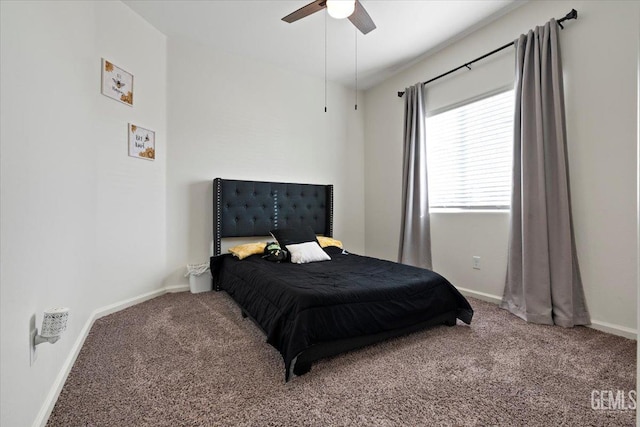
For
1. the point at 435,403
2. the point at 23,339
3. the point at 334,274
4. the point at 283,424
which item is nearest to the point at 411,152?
the point at 334,274

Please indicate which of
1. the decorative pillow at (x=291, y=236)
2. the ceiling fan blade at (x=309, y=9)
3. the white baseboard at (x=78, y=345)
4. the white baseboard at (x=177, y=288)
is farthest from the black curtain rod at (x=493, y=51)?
the white baseboard at (x=78, y=345)

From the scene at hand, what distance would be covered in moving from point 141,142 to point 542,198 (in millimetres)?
3712

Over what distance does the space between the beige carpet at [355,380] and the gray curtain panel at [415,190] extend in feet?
4.50

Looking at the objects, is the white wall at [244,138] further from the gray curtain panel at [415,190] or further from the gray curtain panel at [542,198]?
the gray curtain panel at [542,198]

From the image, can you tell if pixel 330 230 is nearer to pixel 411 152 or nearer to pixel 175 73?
pixel 411 152

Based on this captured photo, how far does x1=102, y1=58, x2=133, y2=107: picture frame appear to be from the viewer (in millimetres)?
2562

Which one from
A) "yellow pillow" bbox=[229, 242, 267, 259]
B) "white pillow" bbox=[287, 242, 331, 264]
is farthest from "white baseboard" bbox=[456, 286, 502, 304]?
"yellow pillow" bbox=[229, 242, 267, 259]

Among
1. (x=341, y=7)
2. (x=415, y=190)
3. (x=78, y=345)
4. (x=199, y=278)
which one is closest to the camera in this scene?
(x=78, y=345)

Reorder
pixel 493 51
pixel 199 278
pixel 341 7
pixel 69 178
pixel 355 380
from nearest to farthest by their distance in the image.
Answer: pixel 355 380 → pixel 69 178 → pixel 341 7 → pixel 493 51 → pixel 199 278

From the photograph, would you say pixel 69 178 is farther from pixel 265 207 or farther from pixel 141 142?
pixel 265 207

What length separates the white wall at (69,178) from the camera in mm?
1067

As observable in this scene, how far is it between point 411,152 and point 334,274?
2.03m

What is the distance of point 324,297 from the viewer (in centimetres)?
178

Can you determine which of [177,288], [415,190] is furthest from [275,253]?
[415,190]
